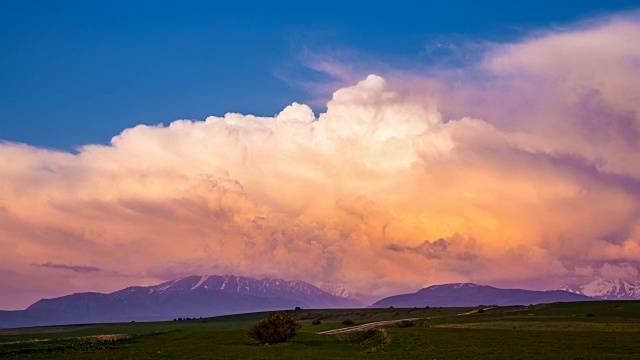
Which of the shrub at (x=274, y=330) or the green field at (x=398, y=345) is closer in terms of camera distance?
the green field at (x=398, y=345)

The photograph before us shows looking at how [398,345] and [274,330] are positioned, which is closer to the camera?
[398,345]

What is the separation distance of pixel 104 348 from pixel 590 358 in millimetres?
67139

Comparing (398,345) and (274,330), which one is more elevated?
(274,330)

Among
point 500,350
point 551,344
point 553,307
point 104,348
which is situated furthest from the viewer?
point 553,307

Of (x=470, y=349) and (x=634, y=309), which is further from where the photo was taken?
(x=634, y=309)

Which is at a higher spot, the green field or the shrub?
the shrub

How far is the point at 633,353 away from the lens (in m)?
71.2

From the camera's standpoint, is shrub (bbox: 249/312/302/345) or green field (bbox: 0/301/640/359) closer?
green field (bbox: 0/301/640/359)

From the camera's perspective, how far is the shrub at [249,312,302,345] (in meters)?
97.5

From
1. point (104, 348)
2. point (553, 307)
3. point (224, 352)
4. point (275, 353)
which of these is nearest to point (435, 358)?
point (275, 353)

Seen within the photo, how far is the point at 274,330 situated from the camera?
9788cm

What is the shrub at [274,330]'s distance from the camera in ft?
320

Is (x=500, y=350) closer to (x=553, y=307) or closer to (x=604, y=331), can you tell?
(x=604, y=331)

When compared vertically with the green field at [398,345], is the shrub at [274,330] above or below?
above
